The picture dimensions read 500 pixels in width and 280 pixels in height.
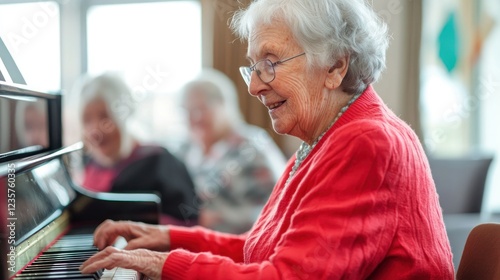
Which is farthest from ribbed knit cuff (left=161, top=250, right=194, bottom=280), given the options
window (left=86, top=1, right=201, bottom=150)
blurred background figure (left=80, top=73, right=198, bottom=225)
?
window (left=86, top=1, right=201, bottom=150)

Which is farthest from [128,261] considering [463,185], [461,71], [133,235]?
[461,71]

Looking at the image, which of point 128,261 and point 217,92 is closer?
point 128,261

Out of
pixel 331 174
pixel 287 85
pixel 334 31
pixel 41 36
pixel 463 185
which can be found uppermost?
pixel 41 36

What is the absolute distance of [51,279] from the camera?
3.81ft

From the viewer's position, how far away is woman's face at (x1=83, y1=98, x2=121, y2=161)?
2.96 m

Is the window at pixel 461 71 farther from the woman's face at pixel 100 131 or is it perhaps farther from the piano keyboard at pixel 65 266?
the piano keyboard at pixel 65 266

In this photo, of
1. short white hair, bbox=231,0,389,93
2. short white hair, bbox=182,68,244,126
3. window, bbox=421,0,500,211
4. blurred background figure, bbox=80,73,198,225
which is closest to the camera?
short white hair, bbox=231,0,389,93

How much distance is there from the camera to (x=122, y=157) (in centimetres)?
298

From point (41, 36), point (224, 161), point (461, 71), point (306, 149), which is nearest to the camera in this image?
point (306, 149)

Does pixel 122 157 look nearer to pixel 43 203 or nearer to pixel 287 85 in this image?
pixel 43 203

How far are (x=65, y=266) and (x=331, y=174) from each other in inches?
24.3

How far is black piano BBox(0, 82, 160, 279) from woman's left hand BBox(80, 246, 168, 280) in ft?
0.11

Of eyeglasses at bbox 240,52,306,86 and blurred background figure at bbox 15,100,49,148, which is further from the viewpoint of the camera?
blurred background figure at bbox 15,100,49,148

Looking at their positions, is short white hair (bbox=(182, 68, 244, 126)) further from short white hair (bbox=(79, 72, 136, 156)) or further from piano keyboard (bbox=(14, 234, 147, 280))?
piano keyboard (bbox=(14, 234, 147, 280))
